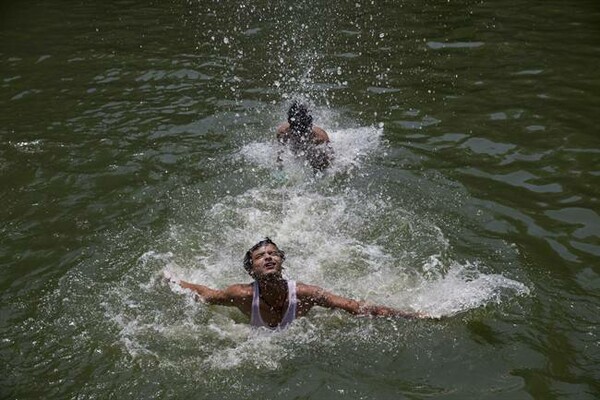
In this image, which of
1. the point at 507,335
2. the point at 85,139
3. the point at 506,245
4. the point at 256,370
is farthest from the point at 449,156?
the point at 85,139

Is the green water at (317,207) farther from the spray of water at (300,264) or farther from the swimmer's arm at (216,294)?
the swimmer's arm at (216,294)

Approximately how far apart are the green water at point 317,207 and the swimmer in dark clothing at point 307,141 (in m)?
0.25

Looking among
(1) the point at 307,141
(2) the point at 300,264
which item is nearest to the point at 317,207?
(2) the point at 300,264

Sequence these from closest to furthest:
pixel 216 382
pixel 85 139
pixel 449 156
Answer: pixel 216 382 → pixel 449 156 → pixel 85 139

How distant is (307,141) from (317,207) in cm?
166

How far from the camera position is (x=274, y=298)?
23.1ft

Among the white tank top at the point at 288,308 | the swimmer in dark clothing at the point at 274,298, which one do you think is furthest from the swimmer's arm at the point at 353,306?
the white tank top at the point at 288,308

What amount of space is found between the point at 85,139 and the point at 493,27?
984 centimetres

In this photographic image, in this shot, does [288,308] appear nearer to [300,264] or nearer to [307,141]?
[300,264]

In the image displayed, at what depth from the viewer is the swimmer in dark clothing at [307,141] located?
10.5 metres

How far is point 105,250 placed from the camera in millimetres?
8523

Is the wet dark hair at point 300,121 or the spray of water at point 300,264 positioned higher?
the wet dark hair at point 300,121

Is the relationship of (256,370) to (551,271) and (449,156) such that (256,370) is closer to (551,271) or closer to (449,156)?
(551,271)

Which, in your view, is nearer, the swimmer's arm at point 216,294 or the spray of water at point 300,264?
the spray of water at point 300,264
